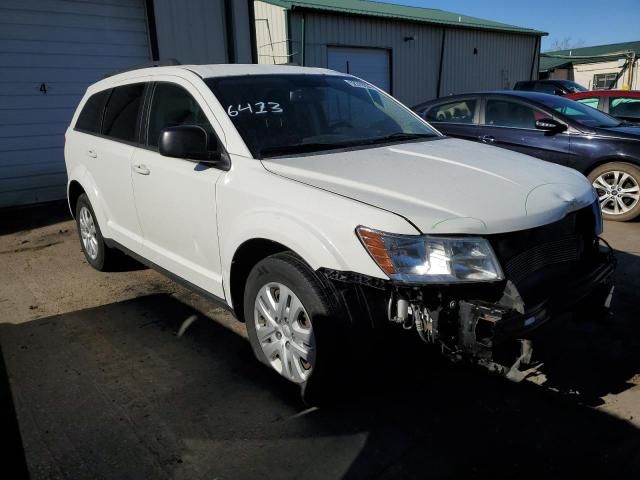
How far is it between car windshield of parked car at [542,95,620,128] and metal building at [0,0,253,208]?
5994mm

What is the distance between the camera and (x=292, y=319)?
267 centimetres

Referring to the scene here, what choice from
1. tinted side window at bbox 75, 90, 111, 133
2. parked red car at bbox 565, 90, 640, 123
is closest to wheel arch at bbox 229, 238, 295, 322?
tinted side window at bbox 75, 90, 111, 133

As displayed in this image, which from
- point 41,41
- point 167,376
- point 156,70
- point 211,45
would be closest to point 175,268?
point 167,376

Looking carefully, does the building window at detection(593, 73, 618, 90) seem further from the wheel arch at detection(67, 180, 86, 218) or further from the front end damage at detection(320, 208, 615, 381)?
the front end damage at detection(320, 208, 615, 381)

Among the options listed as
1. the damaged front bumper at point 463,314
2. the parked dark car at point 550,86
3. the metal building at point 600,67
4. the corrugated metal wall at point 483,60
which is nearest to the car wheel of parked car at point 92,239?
the damaged front bumper at point 463,314

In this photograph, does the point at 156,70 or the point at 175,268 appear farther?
the point at 156,70

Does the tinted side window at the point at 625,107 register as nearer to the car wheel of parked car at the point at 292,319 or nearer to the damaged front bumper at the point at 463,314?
the damaged front bumper at the point at 463,314

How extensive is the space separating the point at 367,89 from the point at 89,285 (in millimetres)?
3028

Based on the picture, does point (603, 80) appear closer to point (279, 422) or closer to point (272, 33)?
point (272, 33)

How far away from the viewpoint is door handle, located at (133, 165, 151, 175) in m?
3.62

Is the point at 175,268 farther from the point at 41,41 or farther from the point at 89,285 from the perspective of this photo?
the point at 41,41

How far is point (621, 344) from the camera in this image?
3338 millimetres

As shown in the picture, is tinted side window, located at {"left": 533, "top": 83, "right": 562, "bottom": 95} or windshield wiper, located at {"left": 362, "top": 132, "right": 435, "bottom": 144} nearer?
windshield wiper, located at {"left": 362, "top": 132, "right": 435, "bottom": 144}

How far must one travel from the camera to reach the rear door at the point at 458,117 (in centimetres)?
710
